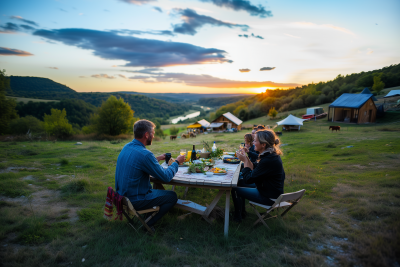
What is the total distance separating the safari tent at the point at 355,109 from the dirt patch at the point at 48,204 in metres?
32.7

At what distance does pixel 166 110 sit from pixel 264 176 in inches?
4363

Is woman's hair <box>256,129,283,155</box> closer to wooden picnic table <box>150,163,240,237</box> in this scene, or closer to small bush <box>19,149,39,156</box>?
wooden picnic table <box>150,163,240,237</box>

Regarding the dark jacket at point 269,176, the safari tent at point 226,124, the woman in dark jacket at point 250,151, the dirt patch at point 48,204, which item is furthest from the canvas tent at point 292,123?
the dirt patch at point 48,204

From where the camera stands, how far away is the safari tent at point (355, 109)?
1054 inches

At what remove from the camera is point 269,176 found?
366cm

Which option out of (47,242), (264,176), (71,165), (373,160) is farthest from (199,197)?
(373,160)

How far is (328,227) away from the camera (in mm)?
3789

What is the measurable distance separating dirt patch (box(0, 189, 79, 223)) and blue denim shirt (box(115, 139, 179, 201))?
1797 millimetres

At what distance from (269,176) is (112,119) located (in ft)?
92.2

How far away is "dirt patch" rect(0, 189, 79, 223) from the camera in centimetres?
433

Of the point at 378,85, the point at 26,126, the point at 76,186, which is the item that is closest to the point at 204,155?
the point at 76,186

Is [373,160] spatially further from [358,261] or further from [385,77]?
[385,77]

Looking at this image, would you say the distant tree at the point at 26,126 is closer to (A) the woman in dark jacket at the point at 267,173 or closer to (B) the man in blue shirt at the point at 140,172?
(B) the man in blue shirt at the point at 140,172

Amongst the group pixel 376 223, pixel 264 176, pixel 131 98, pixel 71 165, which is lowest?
pixel 71 165
